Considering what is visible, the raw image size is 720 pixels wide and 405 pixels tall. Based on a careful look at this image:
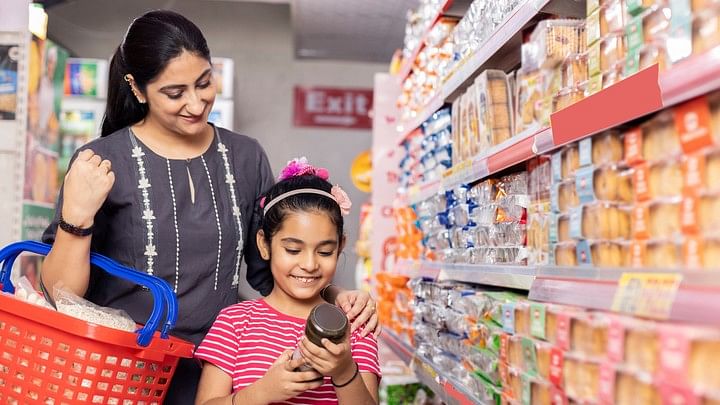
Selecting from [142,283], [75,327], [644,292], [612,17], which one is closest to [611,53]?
[612,17]

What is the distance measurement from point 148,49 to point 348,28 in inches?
214

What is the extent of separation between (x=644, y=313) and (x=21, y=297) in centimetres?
130

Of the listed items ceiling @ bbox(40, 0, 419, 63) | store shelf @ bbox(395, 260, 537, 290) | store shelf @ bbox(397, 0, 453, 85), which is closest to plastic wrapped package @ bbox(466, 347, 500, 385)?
store shelf @ bbox(395, 260, 537, 290)

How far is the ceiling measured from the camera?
6.64 metres

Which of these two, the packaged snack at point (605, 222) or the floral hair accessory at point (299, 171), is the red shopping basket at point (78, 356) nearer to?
the floral hair accessory at point (299, 171)

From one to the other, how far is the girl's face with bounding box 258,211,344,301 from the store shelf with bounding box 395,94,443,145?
1.22 m

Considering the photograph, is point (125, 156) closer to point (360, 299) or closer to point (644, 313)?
point (360, 299)

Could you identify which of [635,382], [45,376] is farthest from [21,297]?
[635,382]

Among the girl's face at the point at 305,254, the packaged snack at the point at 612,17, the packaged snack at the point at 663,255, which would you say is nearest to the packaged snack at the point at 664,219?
the packaged snack at the point at 663,255

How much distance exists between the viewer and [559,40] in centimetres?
195

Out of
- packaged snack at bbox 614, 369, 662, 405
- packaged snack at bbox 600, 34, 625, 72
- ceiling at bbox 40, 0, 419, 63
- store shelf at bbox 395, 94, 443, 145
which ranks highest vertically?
ceiling at bbox 40, 0, 419, 63

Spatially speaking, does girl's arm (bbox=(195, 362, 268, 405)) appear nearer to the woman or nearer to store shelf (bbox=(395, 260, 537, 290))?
the woman

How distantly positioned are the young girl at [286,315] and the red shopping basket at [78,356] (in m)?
0.17

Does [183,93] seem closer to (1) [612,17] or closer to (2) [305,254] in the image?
(2) [305,254]
